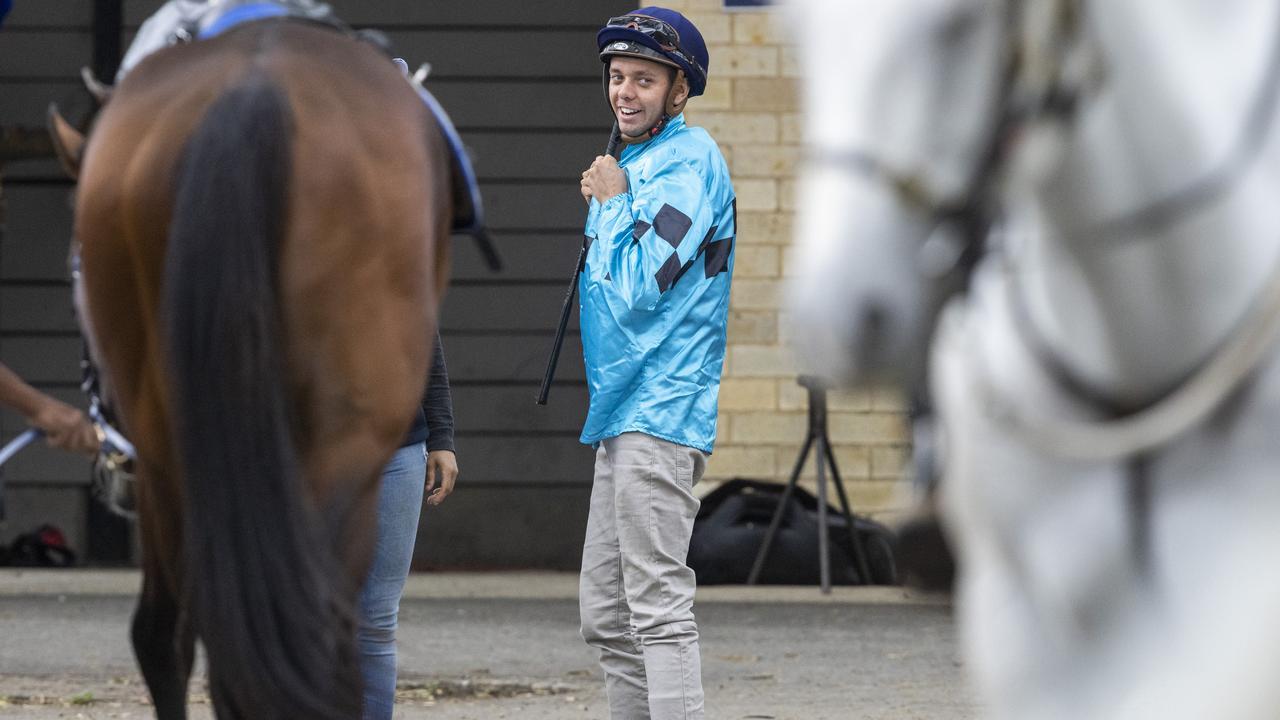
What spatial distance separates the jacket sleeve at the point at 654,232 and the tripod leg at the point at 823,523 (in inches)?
176

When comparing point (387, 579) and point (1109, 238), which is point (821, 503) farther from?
point (1109, 238)

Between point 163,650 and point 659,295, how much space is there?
154cm

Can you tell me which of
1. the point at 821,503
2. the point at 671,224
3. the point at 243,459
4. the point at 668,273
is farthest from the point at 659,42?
the point at 821,503

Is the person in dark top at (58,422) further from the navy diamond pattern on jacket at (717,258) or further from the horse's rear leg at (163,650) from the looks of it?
the navy diamond pattern on jacket at (717,258)

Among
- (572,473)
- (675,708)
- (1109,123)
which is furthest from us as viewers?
(572,473)

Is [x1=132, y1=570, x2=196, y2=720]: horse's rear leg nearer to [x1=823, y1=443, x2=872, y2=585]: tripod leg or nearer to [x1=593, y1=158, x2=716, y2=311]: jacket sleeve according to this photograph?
[x1=593, y1=158, x2=716, y2=311]: jacket sleeve

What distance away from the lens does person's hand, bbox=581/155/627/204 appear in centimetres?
Result: 505

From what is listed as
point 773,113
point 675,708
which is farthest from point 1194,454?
point 773,113

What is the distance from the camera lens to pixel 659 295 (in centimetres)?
491

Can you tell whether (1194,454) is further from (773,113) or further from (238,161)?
(773,113)

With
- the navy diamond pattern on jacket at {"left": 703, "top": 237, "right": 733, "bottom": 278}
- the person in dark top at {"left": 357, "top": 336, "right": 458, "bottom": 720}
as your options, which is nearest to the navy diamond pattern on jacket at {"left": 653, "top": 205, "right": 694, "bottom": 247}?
the navy diamond pattern on jacket at {"left": 703, "top": 237, "right": 733, "bottom": 278}

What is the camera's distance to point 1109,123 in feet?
6.77

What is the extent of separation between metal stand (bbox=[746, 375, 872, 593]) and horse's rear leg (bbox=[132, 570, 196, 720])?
5389 millimetres

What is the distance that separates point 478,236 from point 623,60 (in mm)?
1116
